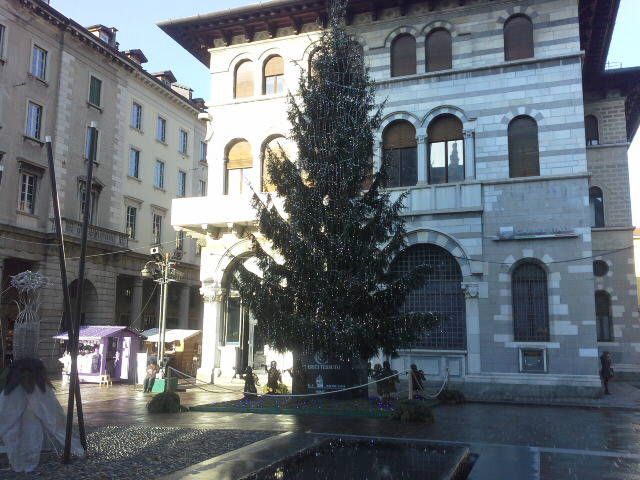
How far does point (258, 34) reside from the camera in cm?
2519

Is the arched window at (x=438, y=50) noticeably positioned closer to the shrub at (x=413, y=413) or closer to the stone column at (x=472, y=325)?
the stone column at (x=472, y=325)

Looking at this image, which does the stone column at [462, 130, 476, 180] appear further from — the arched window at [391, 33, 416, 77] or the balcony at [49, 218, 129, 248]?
the balcony at [49, 218, 129, 248]

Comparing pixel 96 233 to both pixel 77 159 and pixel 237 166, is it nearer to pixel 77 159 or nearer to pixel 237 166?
pixel 77 159

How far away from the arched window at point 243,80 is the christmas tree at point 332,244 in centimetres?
780

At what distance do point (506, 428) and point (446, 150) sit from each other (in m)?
11.6


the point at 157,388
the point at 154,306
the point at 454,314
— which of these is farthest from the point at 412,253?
the point at 154,306

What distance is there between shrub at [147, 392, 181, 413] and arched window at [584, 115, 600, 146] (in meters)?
23.9

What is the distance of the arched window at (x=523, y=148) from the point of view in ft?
68.7

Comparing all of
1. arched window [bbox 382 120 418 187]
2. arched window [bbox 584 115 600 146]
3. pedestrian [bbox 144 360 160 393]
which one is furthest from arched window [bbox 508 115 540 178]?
pedestrian [bbox 144 360 160 393]

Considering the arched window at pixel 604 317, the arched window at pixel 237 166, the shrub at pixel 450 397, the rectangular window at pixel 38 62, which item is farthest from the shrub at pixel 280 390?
the rectangular window at pixel 38 62

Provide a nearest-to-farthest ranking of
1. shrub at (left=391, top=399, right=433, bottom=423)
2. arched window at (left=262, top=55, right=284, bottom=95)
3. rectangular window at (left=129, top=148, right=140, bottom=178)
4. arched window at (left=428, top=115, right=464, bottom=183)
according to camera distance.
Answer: shrub at (left=391, top=399, right=433, bottom=423) → arched window at (left=428, top=115, right=464, bottom=183) → arched window at (left=262, top=55, right=284, bottom=95) → rectangular window at (left=129, top=148, right=140, bottom=178)

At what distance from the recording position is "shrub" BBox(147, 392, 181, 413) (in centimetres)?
1520

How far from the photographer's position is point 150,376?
21141mm

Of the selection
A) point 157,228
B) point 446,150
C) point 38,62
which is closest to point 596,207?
point 446,150
